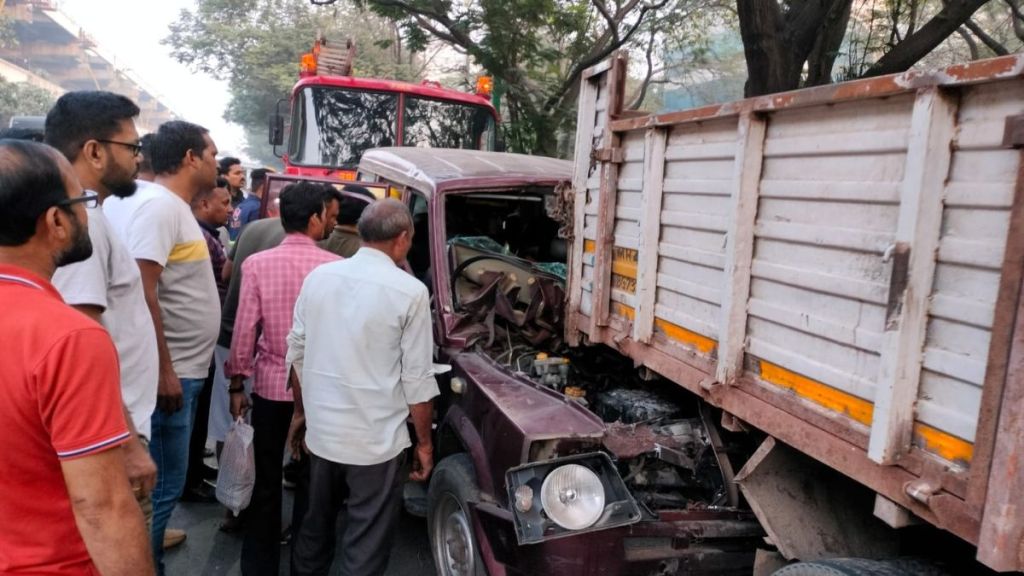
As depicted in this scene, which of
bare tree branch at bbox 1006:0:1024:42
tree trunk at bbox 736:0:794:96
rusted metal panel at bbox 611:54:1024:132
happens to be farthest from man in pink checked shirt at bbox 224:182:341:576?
bare tree branch at bbox 1006:0:1024:42

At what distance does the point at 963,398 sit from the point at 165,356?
2.69 meters

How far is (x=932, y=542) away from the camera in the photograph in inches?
79.3

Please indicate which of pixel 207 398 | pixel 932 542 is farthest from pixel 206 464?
pixel 932 542

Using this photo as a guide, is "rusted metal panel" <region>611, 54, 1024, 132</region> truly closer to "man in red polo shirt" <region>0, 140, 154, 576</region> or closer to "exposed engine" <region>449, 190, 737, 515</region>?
"exposed engine" <region>449, 190, 737, 515</region>

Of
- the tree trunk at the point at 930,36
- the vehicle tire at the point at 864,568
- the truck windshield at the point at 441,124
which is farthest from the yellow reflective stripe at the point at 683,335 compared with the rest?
the truck windshield at the point at 441,124

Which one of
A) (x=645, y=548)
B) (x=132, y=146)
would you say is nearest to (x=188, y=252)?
(x=132, y=146)

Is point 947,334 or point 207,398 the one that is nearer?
point 947,334

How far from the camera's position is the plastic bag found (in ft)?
9.50

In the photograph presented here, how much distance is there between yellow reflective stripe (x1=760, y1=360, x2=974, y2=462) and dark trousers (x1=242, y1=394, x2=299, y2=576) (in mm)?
2182

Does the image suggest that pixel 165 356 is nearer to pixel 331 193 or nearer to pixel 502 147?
pixel 331 193

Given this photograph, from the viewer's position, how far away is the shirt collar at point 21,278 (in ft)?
4.33

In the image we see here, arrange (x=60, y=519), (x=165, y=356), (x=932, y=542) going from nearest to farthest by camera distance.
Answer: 1. (x=60, y=519)
2. (x=932, y=542)
3. (x=165, y=356)

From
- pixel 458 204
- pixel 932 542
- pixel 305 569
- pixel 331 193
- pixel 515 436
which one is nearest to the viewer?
pixel 932 542

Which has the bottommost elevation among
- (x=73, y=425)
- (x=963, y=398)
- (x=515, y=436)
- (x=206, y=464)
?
(x=206, y=464)
